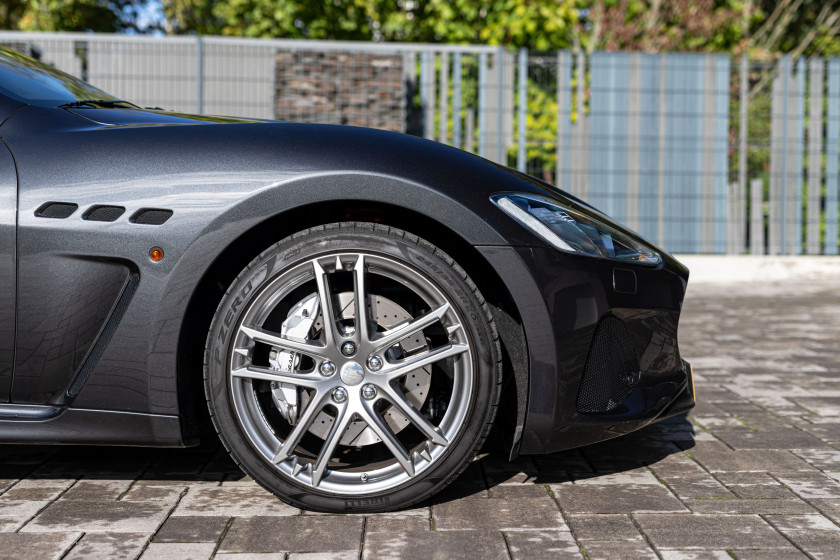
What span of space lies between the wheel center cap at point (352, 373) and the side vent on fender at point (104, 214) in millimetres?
719

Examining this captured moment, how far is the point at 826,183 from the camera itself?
32.6ft

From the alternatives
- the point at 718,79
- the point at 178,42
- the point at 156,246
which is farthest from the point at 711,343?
the point at 178,42

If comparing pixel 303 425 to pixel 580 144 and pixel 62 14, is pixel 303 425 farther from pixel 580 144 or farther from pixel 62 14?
pixel 62 14

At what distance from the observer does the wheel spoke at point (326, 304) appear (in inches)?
90.4

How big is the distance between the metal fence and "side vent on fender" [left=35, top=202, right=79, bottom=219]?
7334 mm

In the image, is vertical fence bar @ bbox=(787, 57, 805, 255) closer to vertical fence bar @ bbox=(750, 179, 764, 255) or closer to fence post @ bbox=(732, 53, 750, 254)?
vertical fence bar @ bbox=(750, 179, 764, 255)

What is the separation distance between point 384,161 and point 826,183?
9043 millimetres

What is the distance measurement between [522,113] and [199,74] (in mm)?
3586

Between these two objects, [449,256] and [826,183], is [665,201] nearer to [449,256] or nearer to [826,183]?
[826,183]

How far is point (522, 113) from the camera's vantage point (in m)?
9.61

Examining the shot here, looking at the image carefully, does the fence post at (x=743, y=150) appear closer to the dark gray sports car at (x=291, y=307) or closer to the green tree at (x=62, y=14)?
the dark gray sports car at (x=291, y=307)

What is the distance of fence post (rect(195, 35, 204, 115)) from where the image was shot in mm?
9227

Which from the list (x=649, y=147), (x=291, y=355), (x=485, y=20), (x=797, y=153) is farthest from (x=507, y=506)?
(x=485, y=20)

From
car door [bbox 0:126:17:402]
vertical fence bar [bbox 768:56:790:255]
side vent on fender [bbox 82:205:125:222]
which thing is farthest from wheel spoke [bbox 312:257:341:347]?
vertical fence bar [bbox 768:56:790:255]
